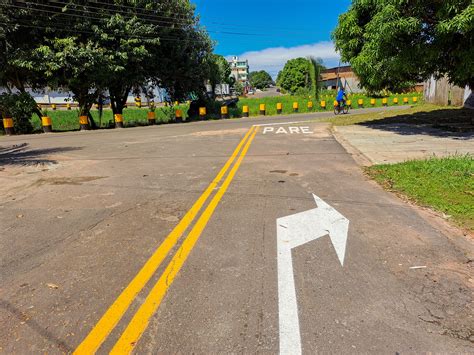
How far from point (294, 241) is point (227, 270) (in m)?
1.06

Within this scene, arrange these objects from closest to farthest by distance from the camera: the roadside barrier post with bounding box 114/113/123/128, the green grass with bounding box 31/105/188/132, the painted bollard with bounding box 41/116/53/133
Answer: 1. the painted bollard with bounding box 41/116/53/133
2. the roadside barrier post with bounding box 114/113/123/128
3. the green grass with bounding box 31/105/188/132

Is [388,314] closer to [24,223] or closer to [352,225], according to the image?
[352,225]

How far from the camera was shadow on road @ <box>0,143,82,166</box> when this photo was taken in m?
10.5

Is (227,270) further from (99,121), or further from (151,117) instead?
(99,121)

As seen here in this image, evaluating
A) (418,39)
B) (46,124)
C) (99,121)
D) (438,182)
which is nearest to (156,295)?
(438,182)

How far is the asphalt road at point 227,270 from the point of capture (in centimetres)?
268

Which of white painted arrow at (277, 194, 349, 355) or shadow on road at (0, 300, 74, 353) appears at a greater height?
shadow on road at (0, 300, 74, 353)

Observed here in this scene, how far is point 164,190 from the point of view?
22.4ft

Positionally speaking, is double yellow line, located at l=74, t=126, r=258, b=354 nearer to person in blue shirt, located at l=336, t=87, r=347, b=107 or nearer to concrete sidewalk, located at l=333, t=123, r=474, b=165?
concrete sidewalk, located at l=333, t=123, r=474, b=165

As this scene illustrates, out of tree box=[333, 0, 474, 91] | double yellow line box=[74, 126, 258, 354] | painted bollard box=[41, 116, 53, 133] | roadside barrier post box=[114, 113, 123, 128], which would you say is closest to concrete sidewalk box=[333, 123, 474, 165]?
tree box=[333, 0, 474, 91]

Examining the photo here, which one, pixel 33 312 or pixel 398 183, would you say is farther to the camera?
pixel 398 183

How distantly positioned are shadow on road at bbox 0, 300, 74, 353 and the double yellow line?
0.41 ft

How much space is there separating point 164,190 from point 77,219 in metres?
1.83

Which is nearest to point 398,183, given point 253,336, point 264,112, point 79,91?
point 253,336
